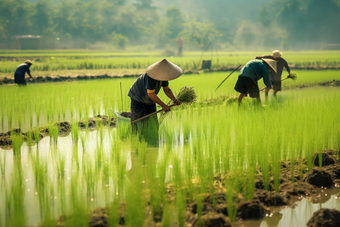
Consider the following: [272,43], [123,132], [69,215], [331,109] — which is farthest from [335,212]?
[272,43]

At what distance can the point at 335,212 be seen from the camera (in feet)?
7.92

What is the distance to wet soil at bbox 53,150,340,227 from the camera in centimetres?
241

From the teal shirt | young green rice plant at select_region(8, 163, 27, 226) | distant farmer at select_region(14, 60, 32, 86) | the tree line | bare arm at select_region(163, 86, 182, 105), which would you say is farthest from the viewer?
the tree line

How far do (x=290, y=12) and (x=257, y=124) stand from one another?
5322 centimetres

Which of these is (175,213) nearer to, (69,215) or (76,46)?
(69,215)

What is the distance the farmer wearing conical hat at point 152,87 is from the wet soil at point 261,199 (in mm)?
1321

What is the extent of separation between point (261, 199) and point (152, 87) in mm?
1844

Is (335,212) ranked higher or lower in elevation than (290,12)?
lower

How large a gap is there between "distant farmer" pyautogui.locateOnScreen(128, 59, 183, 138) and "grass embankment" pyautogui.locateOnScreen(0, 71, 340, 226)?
0.33 meters

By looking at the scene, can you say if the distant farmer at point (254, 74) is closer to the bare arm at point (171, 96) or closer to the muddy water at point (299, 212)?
the bare arm at point (171, 96)

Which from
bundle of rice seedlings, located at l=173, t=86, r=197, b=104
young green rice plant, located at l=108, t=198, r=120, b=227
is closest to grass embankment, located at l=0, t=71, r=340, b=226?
young green rice plant, located at l=108, t=198, r=120, b=227

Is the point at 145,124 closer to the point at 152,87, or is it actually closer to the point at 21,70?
the point at 152,87

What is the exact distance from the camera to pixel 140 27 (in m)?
54.2

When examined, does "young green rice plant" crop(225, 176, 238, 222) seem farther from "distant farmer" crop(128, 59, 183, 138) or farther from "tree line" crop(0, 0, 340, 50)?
"tree line" crop(0, 0, 340, 50)
